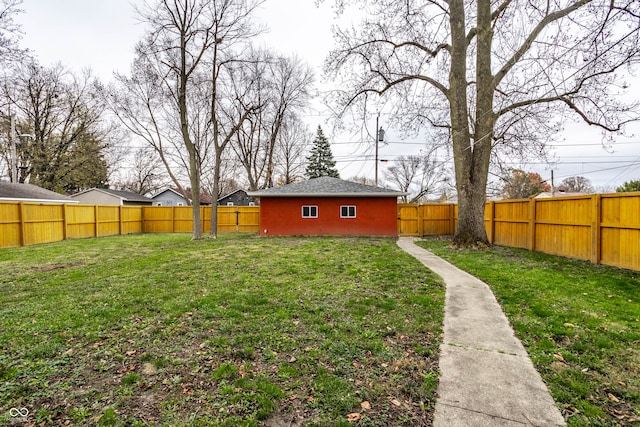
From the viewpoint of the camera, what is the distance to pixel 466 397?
2.26 m

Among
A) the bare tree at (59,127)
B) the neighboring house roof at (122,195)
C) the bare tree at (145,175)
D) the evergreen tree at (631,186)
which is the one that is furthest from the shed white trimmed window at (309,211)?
the bare tree at (145,175)

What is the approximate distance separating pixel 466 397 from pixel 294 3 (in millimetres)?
10928

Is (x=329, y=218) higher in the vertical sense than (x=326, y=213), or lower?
lower

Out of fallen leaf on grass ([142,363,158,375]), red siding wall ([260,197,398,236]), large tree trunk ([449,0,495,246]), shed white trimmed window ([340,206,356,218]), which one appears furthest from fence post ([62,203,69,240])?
large tree trunk ([449,0,495,246])

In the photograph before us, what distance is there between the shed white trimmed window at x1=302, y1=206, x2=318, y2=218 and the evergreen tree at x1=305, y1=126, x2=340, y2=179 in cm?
1562

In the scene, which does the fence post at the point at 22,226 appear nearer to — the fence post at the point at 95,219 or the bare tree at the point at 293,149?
the fence post at the point at 95,219

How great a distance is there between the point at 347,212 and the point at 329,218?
96 centimetres

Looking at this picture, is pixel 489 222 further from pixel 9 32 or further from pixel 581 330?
pixel 9 32

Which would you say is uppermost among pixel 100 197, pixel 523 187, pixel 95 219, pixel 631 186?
pixel 523 187

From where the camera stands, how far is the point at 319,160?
30.5 metres

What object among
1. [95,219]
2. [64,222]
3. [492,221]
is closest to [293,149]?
[95,219]

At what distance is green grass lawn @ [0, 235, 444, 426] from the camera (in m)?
2.14

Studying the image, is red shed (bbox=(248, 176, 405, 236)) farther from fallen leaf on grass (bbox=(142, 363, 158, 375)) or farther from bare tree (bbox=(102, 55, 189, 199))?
fallen leaf on grass (bbox=(142, 363, 158, 375))

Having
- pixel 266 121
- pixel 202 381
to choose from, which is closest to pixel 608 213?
pixel 202 381
